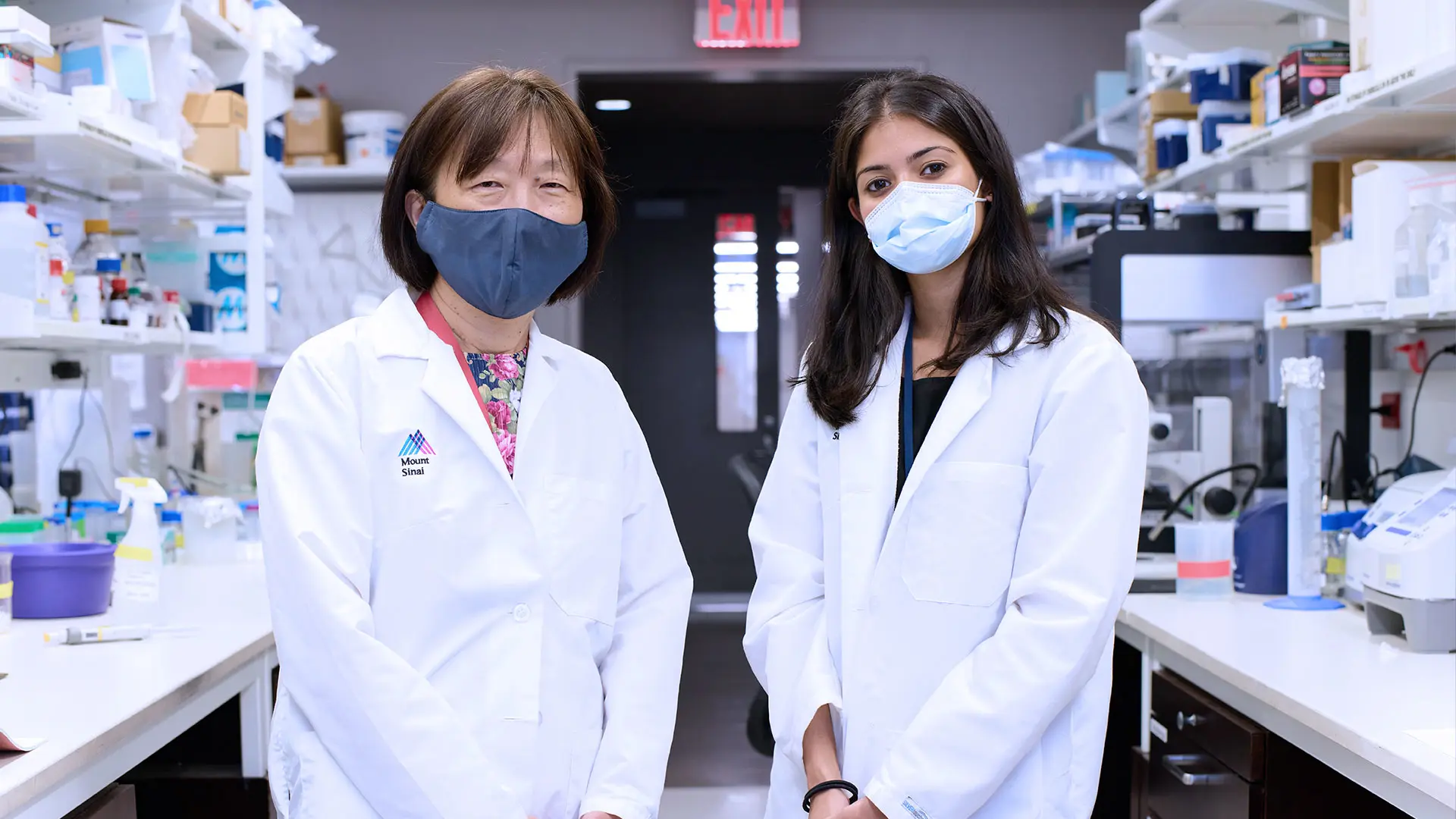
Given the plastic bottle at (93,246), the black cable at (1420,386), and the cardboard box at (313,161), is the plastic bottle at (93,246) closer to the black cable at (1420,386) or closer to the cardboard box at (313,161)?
the cardboard box at (313,161)

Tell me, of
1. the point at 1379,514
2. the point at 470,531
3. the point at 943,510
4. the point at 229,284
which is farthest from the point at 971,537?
the point at 229,284

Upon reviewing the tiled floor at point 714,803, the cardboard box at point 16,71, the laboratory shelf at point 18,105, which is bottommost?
the tiled floor at point 714,803

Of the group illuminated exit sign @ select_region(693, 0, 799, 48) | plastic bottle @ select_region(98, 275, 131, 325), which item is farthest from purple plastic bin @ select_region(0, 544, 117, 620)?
illuminated exit sign @ select_region(693, 0, 799, 48)

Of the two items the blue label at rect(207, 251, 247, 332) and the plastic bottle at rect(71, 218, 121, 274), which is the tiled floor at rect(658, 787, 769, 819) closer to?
the blue label at rect(207, 251, 247, 332)

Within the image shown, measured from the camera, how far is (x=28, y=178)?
2.59 metres

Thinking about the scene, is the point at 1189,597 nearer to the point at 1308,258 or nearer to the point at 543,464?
the point at 1308,258

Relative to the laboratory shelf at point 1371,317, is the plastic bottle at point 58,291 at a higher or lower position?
higher

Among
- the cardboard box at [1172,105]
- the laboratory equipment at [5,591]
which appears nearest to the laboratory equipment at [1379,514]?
the cardboard box at [1172,105]

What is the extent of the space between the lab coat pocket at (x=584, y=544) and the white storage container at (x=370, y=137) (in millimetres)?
3359

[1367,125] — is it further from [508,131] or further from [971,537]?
[508,131]

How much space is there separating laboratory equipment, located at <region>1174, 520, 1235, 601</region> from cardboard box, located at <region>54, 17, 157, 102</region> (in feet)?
7.37

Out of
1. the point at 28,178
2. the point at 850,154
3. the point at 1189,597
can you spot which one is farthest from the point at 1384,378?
the point at 28,178

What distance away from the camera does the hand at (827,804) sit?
4.69 ft

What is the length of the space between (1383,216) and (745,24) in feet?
10.4
